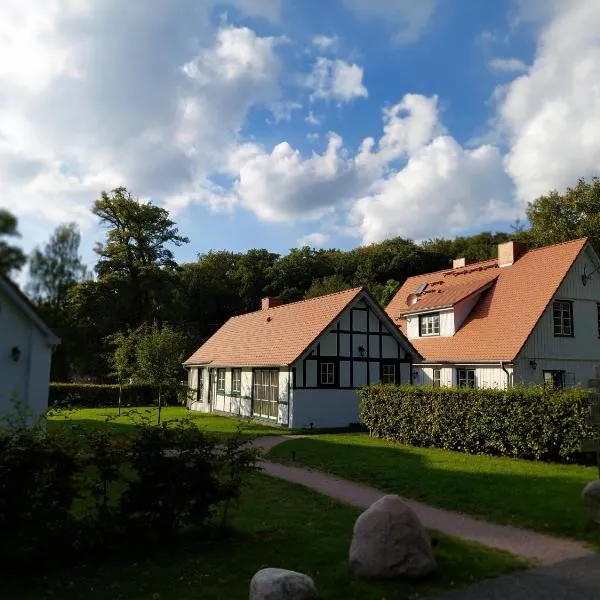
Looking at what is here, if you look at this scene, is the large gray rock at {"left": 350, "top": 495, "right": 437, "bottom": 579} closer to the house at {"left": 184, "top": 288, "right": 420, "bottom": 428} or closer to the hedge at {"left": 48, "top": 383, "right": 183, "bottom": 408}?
the house at {"left": 184, "top": 288, "right": 420, "bottom": 428}

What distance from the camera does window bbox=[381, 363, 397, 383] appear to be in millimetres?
25938

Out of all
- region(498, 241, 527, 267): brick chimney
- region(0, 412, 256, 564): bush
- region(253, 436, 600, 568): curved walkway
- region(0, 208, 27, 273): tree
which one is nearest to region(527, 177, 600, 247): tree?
region(498, 241, 527, 267): brick chimney

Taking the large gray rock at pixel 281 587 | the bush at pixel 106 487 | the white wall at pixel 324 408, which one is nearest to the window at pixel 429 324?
the white wall at pixel 324 408

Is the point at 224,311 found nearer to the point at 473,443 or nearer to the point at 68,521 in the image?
the point at 473,443

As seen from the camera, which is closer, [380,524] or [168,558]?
[380,524]

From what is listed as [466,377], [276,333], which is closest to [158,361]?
[276,333]

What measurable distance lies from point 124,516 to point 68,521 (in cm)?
77

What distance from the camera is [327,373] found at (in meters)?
24.8

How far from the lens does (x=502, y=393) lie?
15750 millimetres

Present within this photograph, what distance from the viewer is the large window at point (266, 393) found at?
Answer: 25.3m

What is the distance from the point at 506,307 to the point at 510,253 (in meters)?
4.11

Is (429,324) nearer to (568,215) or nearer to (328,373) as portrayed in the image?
(328,373)

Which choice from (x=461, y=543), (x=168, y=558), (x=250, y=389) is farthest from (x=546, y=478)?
(x=250, y=389)

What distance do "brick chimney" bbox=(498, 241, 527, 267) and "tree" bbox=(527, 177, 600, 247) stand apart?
12257 millimetres
